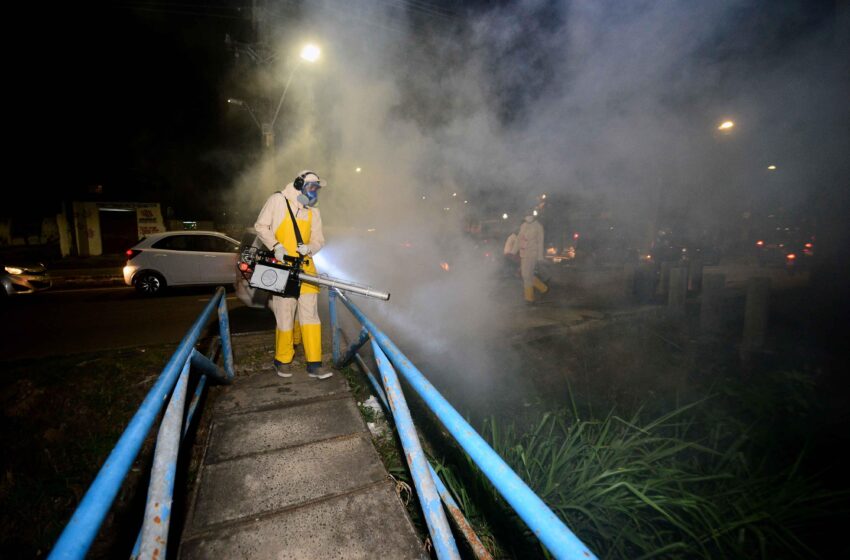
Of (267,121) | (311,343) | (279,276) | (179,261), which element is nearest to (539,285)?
(311,343)

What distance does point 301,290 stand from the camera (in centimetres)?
318

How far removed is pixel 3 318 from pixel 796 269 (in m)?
19.9

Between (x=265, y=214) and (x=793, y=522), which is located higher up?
(x=265, y=214)

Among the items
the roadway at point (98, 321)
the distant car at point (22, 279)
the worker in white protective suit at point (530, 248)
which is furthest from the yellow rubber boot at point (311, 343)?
the distant car at point (22, 279)

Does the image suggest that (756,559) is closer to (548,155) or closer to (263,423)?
(263,423)

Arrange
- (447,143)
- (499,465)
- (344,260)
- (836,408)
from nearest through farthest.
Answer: (499,465)
(836,408)
(447,143)
(344,260)

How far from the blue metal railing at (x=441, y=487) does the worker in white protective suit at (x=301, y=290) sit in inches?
53.4

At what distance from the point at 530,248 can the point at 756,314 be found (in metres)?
3.57

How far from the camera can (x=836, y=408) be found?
3.91m

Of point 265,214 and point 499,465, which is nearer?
point 499,465

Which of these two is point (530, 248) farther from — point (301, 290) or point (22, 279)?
point (22, 279)

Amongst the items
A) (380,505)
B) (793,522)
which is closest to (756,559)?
(793,522)

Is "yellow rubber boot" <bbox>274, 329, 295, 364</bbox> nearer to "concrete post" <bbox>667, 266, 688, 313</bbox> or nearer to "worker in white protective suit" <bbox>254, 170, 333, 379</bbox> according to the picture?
"worker in white protective suit" <bbox>254, 170, 333, 379</bbox>

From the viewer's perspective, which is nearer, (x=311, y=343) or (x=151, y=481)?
(x=151, y=481)
